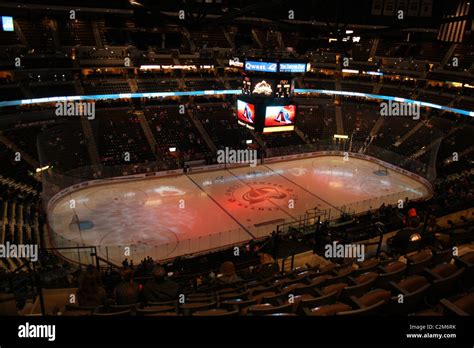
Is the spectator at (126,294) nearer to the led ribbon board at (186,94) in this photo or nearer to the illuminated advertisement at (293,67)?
the illuminated advertisement at (293,67)

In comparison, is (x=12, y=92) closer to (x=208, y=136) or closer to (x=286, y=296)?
(x=208, y=136)

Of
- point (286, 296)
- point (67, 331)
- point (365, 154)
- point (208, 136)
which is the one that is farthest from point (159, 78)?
point (67, 331)

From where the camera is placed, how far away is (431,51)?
3919cm

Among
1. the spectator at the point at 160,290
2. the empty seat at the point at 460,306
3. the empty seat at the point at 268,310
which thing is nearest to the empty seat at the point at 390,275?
the empty seat at the point at 460,306

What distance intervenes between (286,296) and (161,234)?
1285 cm

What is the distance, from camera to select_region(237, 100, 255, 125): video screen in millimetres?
20277

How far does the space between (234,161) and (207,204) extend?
8.75 m

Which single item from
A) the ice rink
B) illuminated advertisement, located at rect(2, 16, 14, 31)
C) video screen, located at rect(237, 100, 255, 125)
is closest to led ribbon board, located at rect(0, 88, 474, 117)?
illuminated advertisement, located at rect(2, 16, 14, 31)

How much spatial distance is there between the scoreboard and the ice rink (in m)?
5.00

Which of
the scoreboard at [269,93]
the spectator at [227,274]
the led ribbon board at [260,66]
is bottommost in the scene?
the spectator at [227,274]

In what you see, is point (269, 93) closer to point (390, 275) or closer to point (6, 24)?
point (6, 24)

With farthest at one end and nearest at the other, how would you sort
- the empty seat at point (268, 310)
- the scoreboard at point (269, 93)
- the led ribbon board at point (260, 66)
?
the scoreboard at point (269, 93) → the led ribbon board at point (260, 66) → the empty seat at point (268, 310)

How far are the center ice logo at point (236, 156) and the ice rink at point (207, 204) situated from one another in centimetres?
113

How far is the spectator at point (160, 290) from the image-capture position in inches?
269
